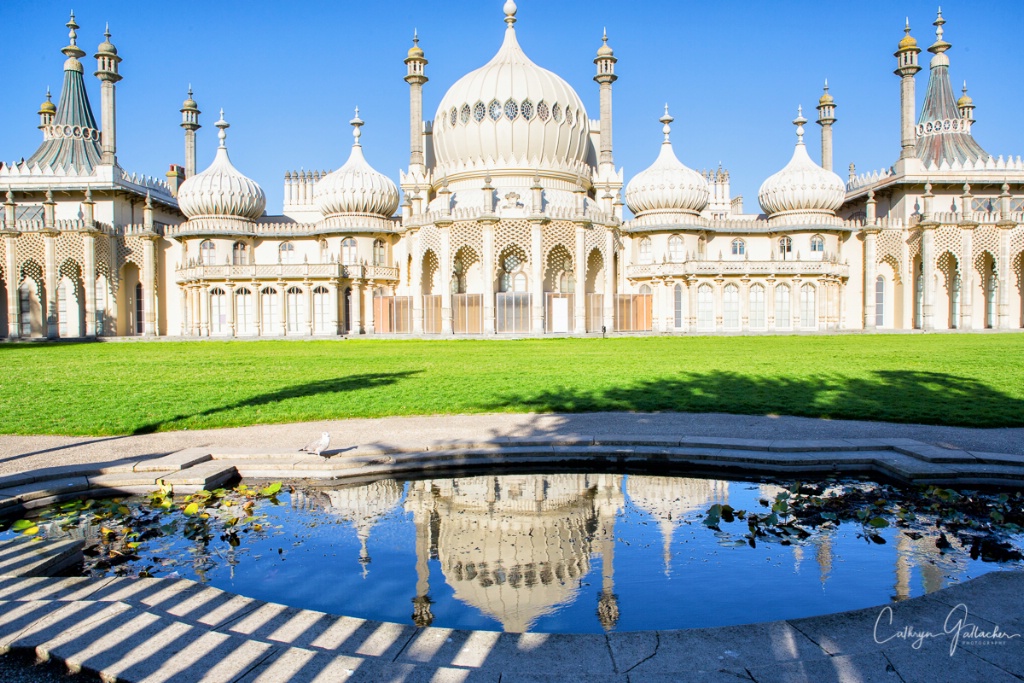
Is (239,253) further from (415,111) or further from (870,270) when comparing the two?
(870,270)

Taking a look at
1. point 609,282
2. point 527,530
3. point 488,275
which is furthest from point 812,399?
point 609,282

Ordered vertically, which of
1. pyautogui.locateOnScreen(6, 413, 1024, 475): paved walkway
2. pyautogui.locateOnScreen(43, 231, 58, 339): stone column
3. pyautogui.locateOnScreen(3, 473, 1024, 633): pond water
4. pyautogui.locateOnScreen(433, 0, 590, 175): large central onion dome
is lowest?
pyautogui.locateOnScreen(3, 473, 1024, 633): pond water

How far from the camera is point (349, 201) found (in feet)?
139

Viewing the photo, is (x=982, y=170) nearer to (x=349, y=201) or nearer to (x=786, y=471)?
(x=349, y=201)

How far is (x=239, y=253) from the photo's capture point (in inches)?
1681

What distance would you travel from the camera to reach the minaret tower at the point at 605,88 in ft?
145

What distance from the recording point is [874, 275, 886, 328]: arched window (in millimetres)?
42750

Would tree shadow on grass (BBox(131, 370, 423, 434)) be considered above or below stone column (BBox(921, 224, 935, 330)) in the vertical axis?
below

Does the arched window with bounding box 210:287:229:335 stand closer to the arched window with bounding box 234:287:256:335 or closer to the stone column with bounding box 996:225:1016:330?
the arched window with bounding box 234:287:256:335

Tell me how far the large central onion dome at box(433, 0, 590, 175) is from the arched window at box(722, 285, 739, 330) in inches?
420

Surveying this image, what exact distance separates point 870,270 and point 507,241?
67.9 feet

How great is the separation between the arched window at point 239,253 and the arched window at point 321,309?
5671 millimetres

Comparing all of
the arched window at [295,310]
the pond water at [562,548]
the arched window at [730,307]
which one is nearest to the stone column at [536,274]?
the arched window at [730,307]

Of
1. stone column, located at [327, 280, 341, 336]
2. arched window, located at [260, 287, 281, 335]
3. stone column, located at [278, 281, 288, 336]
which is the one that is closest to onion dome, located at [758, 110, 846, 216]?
stone column, located at [327, 280, 341, 336]
